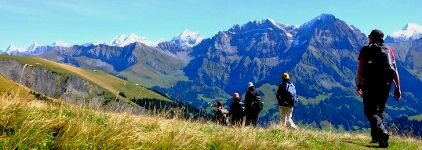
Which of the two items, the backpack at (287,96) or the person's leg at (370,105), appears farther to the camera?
the backpack at (287,96)

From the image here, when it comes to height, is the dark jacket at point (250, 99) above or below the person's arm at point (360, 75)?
below

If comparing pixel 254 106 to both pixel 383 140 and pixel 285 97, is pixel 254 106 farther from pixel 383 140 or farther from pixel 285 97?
pixel 383 140

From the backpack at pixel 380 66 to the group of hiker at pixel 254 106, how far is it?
536 centimetres

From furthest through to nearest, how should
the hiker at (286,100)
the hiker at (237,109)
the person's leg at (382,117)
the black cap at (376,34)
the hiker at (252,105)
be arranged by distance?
the hiker at (237,109), the hiker at (252,105), the hiker at (286,100), the black cap at (376,34), the person's leg at (382,117)

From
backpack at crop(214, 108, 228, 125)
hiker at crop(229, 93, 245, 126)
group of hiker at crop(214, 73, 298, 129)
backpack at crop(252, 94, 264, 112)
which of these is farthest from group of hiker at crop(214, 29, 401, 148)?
backpack at crop(214, 108, 228, 125)

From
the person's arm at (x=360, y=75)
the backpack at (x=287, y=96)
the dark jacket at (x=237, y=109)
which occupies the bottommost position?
the dark jacket at (x=237, y=109)

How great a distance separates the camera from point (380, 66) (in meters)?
13.0

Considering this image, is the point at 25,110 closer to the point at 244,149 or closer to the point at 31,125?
the point at 31,125

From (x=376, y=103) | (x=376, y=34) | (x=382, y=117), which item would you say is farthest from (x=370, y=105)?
(x=376, y=34)

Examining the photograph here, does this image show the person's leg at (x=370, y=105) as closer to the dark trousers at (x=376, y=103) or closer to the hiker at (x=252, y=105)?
the dark trousers at (x=376, y=103)

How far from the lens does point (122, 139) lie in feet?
24.5

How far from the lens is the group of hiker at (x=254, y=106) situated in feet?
75.6

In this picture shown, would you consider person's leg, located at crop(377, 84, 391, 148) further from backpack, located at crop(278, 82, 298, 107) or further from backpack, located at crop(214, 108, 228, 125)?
backpack, located at crop(214, 108, 228, 125)

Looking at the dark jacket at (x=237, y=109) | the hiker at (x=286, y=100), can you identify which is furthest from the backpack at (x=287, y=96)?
the dark jacket at (x=237, y=109)
